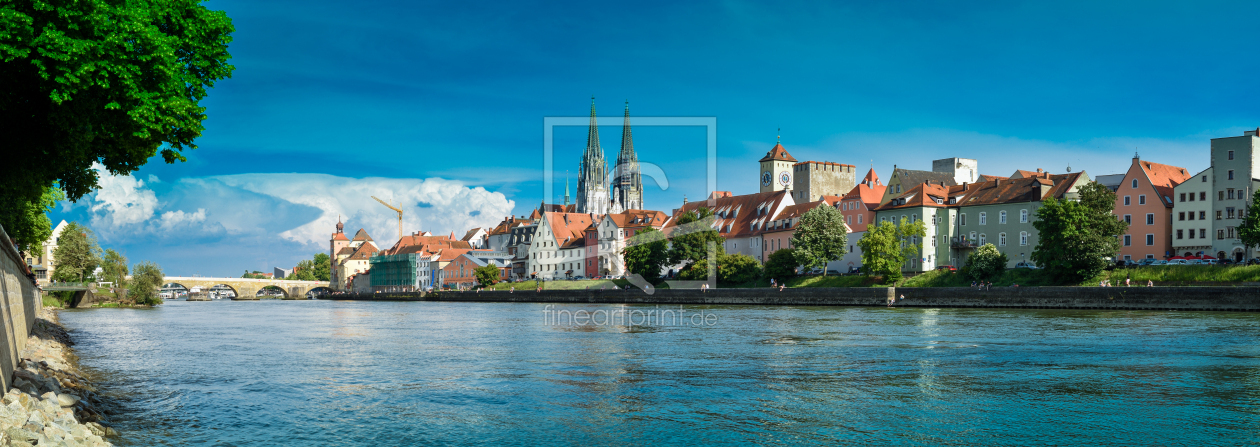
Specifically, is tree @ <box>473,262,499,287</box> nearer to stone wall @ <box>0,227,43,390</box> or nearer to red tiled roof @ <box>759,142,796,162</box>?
red tiled roof @ <box>759,142,796,162</box>

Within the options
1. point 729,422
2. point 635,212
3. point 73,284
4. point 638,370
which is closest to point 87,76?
point 729,422

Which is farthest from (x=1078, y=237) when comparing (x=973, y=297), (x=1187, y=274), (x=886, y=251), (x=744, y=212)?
(x=744, y=212)

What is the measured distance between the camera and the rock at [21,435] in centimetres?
1066

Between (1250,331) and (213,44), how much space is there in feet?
102

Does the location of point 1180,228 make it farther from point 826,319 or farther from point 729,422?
point 729,422

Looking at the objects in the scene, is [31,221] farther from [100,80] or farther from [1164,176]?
[1164,176]

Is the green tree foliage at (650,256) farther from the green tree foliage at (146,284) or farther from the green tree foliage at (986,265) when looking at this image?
the green tree foliage at (146,284)

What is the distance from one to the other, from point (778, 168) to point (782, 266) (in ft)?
155

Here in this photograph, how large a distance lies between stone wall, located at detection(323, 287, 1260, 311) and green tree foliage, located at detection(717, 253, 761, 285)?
4.46 m

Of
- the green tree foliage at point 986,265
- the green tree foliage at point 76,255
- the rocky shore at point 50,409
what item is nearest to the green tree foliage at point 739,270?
the green tree foliage at point 986,265

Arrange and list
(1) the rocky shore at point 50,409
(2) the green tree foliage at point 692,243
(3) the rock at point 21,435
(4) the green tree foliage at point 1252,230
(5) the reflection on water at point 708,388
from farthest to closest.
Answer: (2) the green tree foliage at point 692,243 → (4) the green tree foliage at point 1252,230 → (5) the reflection on water at point 708,388 → (1) the rocky shore at point 50,409 → (3) the rock at point 21,435

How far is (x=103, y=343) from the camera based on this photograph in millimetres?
34062

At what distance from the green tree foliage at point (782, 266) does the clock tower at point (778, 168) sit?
45042 mm

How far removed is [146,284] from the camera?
84062mm
